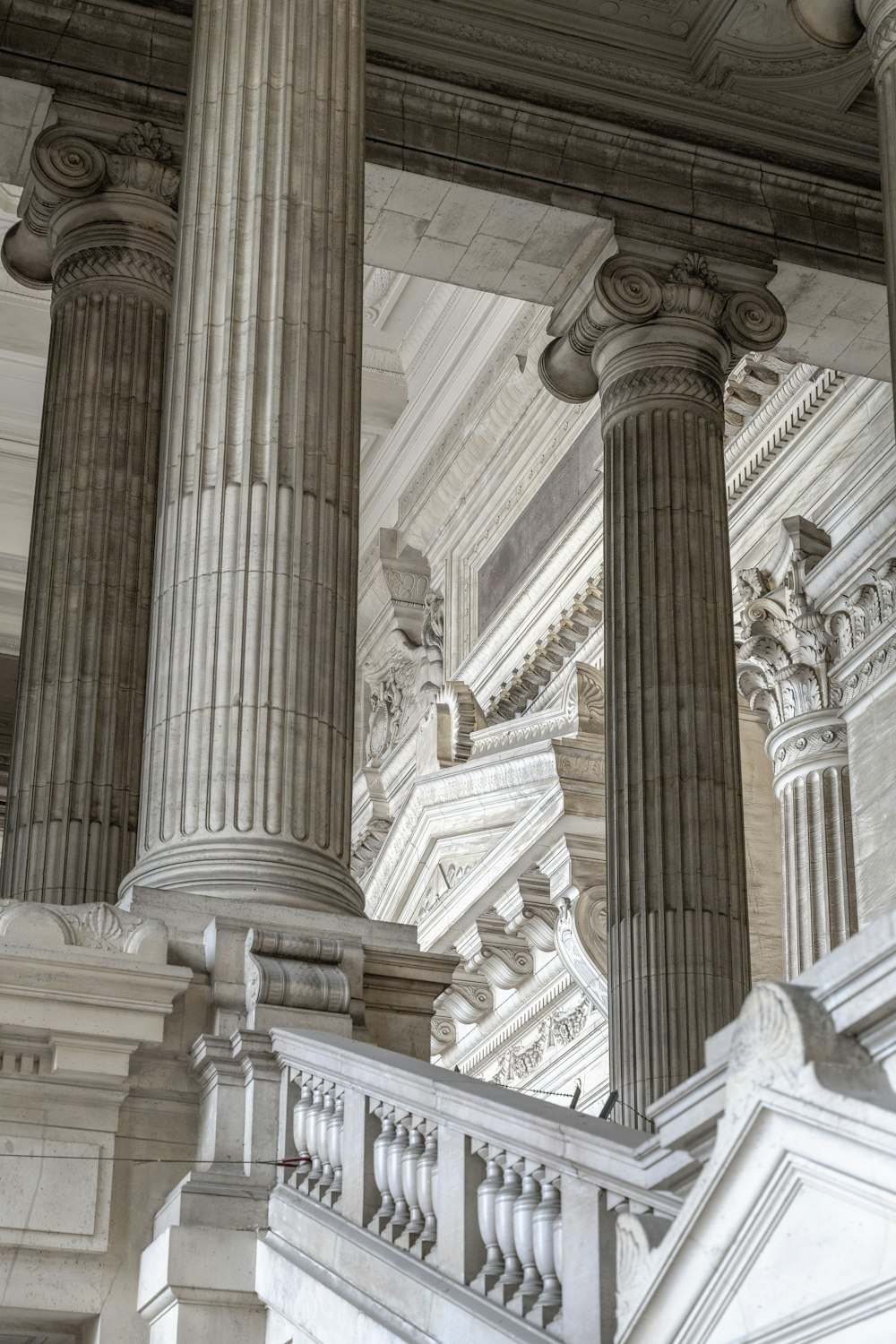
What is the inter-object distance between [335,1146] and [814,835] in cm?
1117

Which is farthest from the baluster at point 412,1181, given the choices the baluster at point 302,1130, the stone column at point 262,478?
the stone column at point 262,478

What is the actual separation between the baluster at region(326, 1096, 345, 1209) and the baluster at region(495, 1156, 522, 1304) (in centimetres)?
139

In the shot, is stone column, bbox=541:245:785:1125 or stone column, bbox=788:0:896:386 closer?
stone column, bbox=788:0:896:386

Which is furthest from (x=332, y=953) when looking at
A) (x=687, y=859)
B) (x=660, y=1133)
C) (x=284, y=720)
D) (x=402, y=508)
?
(x=402, y=508)

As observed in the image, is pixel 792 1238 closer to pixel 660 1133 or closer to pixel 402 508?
pixel 660 1133

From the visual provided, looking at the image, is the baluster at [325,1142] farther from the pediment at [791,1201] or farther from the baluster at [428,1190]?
the pediment at [791,1201]

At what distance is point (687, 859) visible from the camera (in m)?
13.7

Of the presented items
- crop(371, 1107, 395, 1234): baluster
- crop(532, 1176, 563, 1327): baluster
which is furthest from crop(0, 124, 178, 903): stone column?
crop(532, 1176, 563, 1327): baluster

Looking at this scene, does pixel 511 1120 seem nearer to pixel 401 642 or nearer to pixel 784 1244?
pixel 784 1244

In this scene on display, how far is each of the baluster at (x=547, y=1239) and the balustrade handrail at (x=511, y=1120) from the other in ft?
0.33

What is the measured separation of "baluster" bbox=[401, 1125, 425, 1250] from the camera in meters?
6.36

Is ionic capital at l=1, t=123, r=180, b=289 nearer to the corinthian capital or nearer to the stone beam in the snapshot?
the stone beam

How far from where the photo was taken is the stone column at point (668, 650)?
523 inches

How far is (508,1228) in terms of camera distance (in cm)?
575
